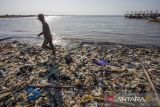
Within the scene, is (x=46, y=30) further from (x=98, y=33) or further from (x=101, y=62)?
(x=98, y=33)

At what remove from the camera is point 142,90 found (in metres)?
6.20

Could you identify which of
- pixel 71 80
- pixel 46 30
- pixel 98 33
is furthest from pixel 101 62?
pixel 98 33

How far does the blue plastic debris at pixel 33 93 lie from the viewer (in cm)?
577

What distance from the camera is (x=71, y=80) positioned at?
7.16m

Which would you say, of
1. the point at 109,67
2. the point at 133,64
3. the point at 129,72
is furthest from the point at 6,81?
the point at 133,64

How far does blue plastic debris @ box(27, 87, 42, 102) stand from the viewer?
5.77 metres

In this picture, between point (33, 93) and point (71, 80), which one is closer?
point (33, 93)

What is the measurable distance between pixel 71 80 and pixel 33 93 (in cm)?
165

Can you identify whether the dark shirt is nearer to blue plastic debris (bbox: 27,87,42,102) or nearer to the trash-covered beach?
the trash-covered beach

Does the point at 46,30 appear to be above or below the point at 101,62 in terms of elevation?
above

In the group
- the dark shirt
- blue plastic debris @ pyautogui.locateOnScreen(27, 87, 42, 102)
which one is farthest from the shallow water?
blue plastic debris @ pyautogui.locateOnScreen(27, 87, 42, 102)

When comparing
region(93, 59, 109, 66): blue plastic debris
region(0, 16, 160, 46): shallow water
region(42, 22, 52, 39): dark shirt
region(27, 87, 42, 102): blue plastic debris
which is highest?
region(42, 22, 52, 39): dark shirt

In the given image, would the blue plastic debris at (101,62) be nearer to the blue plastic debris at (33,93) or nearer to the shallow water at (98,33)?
the blue plastic debris at (33,93)

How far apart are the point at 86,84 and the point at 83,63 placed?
9.16ft
